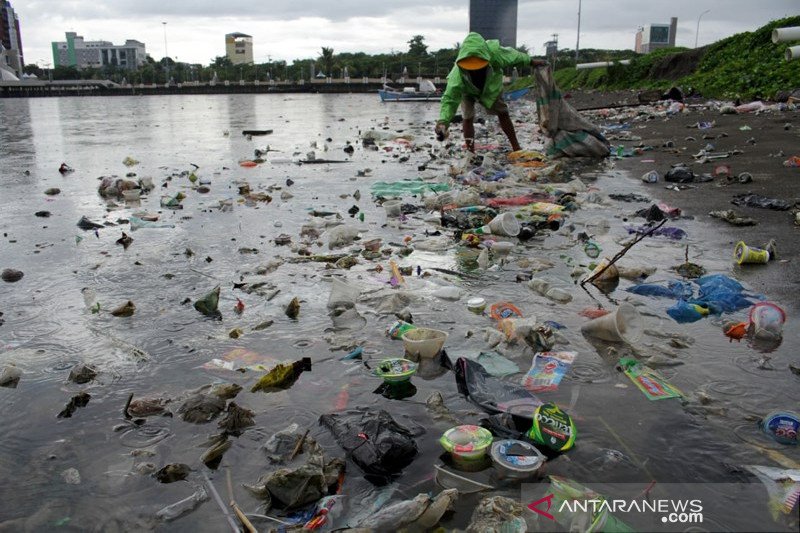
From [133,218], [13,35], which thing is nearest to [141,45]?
[13,35]

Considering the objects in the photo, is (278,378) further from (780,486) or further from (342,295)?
(780,486)

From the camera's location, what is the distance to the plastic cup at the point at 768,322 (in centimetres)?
256

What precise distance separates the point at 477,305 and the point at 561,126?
5.43 m

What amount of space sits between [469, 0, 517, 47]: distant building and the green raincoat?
97.0 m

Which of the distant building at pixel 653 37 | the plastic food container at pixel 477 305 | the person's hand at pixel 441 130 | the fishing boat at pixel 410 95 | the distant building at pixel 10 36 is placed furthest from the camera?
the distant building at pixel 10 36

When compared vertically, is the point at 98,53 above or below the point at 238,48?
above

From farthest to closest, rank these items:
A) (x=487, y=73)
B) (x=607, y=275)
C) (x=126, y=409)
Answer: (x=487, y=73) → (x=607, y=275) → (x=126, y=409)

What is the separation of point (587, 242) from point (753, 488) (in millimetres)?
2664

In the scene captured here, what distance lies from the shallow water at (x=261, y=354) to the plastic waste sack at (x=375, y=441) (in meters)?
0.04

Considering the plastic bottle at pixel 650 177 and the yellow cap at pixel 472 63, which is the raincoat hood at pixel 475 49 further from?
the plastic bottle at pixel 650 177

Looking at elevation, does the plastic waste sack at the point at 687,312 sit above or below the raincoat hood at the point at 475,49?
below

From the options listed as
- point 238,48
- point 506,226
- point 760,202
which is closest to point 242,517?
point 506,226

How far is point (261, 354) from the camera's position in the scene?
2586 mm

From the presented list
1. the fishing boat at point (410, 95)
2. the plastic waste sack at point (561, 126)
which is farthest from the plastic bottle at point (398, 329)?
the fishing boat at point (410, 95)
